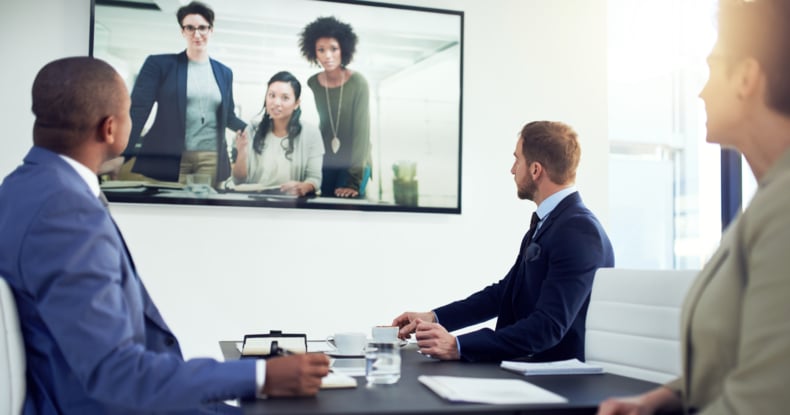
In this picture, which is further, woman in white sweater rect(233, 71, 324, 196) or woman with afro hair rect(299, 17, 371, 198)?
woman with afro hair rect(299, 17, 371, 198)

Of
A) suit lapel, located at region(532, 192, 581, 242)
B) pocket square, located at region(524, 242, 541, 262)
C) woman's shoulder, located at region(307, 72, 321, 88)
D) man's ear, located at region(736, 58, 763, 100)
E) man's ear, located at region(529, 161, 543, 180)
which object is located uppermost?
woman's shoulder, located at region(307, 72, 321, 88)

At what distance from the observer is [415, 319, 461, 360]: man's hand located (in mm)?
2098

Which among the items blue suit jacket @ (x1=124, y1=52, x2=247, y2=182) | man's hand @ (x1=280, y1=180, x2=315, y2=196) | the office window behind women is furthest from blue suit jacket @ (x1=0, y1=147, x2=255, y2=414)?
the office window behind women

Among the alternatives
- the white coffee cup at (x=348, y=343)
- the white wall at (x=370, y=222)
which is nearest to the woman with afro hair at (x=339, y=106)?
the white wall at (x=370, y=222)

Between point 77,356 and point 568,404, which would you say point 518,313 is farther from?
point 77,356

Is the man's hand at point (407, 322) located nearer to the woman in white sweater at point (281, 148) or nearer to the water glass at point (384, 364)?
the water glass at point (384, 364)

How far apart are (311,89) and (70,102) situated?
7.31 ft

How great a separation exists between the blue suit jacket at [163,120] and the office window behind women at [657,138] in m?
2.96

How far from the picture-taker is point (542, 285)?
2.45m

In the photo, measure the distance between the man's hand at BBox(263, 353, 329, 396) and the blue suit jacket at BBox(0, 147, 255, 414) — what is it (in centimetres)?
4

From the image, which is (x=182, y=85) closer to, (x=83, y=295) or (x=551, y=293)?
(x=551, y=293)

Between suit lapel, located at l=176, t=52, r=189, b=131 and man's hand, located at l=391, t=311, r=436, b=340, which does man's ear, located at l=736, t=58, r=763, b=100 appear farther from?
suit lapel, located at l=176, t=52, r=189, b=131

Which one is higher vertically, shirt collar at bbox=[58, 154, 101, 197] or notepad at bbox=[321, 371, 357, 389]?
shirt collar at bbox=[58, 154, 101, 197]

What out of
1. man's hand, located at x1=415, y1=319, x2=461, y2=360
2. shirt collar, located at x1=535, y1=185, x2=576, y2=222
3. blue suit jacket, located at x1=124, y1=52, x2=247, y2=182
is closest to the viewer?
man's hand, located at x1=415, y1=319, x2=461, y2=360
